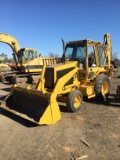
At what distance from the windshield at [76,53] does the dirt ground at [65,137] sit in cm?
239

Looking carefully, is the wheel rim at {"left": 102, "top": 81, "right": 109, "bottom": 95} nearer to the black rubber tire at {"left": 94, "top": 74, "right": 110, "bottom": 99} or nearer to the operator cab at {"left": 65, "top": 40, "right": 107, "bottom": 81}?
the black rubber tire at {"left": 94, "top": 74, "right": 110, "bottom": 99}

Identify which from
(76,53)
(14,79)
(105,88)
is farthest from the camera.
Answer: (14,79)

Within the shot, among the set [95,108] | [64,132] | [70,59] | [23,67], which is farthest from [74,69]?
[23,67]

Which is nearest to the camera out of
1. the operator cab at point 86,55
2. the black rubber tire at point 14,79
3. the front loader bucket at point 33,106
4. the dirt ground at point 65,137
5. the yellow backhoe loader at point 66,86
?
the dirt ground at point 65,137

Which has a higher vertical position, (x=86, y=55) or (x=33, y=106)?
(x=86, y=55)

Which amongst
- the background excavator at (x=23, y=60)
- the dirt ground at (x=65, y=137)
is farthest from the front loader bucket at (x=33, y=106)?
the background excavator at (x=23, y=60)

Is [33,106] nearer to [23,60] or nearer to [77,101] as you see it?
[77,101]

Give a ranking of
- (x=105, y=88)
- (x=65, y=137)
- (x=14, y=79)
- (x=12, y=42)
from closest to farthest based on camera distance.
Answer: (x=65, y=137) → (x=105, y=88) → (x=14, y=79) → (x=12, y=42)

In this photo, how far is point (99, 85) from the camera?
8.83m

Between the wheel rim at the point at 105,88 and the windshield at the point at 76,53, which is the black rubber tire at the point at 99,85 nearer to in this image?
the wheel rim at the point at 105,88

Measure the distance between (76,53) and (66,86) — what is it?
1.88m

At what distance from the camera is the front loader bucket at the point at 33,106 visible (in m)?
6.22

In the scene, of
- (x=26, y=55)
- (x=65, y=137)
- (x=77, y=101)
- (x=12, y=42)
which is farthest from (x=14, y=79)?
(x=65, y=137)

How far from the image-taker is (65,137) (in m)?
5.48
